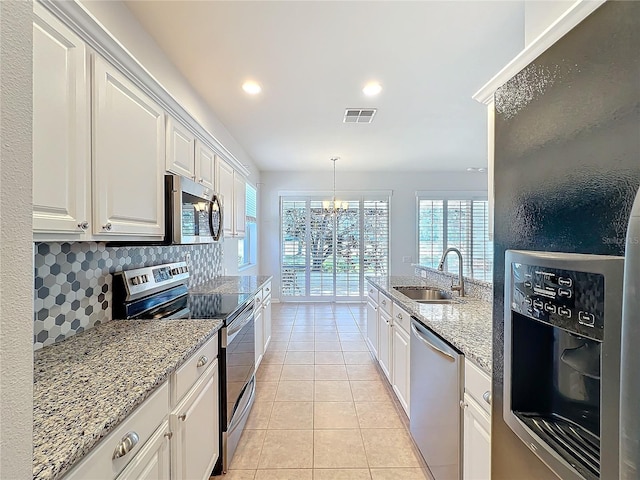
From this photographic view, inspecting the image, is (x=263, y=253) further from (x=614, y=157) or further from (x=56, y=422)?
(x=614, y=157)

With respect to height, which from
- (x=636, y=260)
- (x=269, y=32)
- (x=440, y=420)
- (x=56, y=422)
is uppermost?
(x=269, y=32)

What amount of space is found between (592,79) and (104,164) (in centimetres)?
164

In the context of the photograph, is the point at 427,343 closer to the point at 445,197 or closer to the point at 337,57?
the point at 337,57

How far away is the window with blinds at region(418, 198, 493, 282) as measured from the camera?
6539mm

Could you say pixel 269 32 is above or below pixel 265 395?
above

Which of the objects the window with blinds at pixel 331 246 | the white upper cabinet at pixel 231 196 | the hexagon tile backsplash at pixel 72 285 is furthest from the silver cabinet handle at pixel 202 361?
the window with blinds at pixel 331 246

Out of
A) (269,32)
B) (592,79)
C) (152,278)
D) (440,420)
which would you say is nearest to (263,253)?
(152,278)

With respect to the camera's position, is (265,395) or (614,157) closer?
(614,157)

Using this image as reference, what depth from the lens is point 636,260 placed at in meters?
0.50

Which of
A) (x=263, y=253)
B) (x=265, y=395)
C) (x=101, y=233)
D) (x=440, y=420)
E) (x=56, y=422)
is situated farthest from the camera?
(x=263, y=253)

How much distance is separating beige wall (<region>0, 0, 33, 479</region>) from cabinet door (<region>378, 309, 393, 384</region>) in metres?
2.42

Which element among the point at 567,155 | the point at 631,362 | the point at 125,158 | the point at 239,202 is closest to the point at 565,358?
the point at 631,362

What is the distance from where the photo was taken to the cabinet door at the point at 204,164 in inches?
95.3

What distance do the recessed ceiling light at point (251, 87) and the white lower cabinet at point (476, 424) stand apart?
2660 mm
